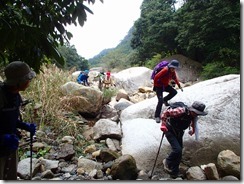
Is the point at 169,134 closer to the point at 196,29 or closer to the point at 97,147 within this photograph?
the point at 97,147

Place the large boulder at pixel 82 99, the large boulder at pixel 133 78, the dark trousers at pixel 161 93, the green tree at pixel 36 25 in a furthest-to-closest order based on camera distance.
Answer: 1. the large boulder at pixel 82 99
2. the large boulder at pixel 133 78
3. the dark trousers at pixel 161 93
4. the green tree at pixel 36 25

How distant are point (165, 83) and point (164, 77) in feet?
0.20

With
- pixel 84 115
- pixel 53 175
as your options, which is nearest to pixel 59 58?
pixel 53 175

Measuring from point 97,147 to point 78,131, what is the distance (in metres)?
0.45

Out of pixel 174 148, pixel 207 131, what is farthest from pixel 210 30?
pixel 174 148

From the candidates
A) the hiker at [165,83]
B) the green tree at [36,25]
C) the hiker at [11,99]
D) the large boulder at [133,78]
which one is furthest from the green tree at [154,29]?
the hiker at [11,99]

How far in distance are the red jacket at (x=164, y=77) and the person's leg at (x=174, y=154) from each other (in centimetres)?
50

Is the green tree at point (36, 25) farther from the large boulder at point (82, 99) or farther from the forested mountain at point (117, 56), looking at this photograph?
the large boulder at point (82, 99)

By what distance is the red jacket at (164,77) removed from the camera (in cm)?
237

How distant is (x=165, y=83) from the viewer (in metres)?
2.45

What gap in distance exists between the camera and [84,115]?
351cm

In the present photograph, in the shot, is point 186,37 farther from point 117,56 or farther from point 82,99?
point 82,99

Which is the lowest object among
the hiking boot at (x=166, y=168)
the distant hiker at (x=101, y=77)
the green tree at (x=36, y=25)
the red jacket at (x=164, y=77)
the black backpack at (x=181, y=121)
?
the hiking boot at (x=166, y=168)

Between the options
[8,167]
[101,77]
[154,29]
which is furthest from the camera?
[101,77]
